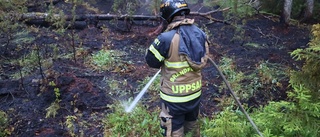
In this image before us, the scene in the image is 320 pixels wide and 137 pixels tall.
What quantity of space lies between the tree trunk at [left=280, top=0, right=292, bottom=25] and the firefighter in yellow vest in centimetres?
860

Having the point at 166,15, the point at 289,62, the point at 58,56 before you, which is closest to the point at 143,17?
the point at 58,56

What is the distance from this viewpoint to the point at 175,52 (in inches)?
137

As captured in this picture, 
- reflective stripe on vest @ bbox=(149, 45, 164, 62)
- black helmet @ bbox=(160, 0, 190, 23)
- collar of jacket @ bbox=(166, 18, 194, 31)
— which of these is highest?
black helmet @ bbox=(160, 0, 190, 23)

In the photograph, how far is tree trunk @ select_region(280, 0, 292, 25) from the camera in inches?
427

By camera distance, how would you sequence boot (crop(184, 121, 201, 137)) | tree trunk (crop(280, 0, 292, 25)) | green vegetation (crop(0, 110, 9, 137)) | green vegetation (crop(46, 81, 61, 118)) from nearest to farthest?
boot (crop(184, 121, 201, 137)) → green vegetation (crop(0, 110, 9, 137)) → green vegetation (crop(46, 81, 61, 118)) → tree trunk (crop(280, 0, 292, 25))

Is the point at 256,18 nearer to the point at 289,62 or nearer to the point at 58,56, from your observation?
the point at 289,62

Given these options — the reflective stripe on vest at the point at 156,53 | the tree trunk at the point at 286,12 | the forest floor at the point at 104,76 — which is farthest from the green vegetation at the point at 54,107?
the tree trunk at the point at 286,12

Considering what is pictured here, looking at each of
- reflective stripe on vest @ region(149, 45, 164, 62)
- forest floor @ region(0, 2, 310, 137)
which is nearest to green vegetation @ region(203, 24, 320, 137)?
reflective stripe on vest @ region(149, 45, 164, 62)

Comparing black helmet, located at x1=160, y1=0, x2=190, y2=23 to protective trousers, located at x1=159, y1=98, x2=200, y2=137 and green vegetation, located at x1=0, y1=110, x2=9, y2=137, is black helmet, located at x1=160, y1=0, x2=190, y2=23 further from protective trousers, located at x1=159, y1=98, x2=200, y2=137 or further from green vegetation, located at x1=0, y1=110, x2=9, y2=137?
green vegetation, located at x1=0, y1=110, x2=9, y2=137

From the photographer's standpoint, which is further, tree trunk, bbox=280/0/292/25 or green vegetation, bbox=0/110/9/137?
tree trunk, bbox=280/0/292/25

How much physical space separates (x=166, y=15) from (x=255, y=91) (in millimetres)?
3549

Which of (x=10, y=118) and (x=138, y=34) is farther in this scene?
(x=138, y=34)

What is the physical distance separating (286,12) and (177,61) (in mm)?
9073

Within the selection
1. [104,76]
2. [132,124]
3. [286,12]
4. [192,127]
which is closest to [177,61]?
[192,127]
